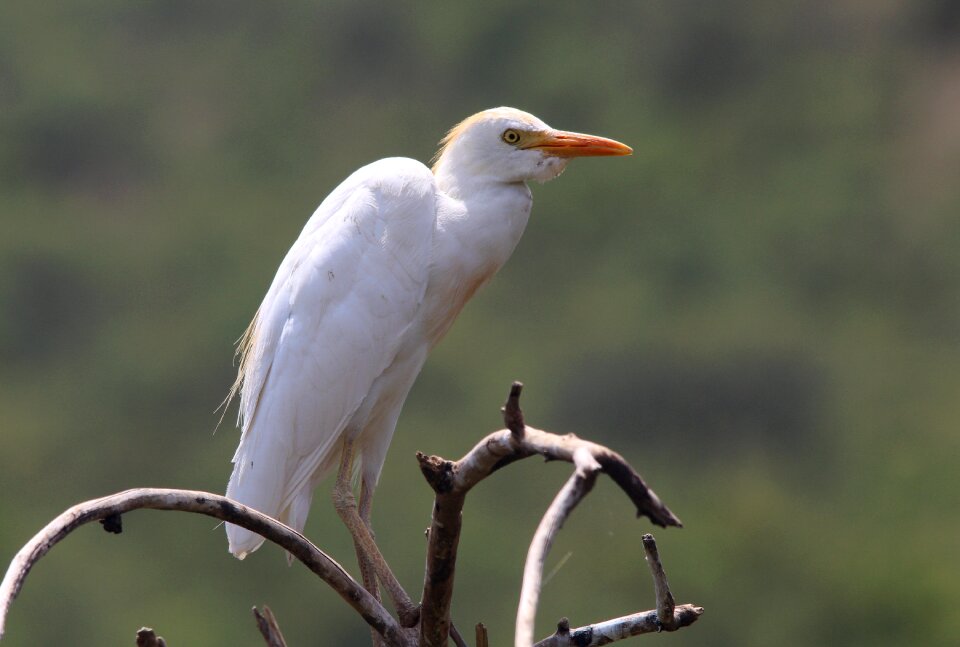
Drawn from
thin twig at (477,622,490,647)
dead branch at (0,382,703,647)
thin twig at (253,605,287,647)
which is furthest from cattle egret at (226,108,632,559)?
thin twig at (253,605,287,647)

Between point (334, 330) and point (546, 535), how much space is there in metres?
1.82

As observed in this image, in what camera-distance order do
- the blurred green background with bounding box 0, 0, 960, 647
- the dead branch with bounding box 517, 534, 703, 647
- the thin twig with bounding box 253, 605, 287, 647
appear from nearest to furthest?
the thin twig with bounding box 253, 605, 287, 647
the dead branch with bounding box 517, 534, 703, 647
the blurred green background with bounding box 0, 0, 960, 647

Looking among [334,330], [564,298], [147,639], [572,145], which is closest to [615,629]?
[147,639]

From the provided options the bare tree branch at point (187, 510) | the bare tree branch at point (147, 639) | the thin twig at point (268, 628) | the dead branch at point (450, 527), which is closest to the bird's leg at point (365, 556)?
the dead branch at point (450, 527)

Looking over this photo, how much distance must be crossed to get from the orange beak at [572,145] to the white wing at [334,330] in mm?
297

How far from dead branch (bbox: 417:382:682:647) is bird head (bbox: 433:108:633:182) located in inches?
51.2

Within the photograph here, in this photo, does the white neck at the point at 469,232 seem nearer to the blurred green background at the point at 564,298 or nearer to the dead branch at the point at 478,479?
the dead branch at the point at 478,479

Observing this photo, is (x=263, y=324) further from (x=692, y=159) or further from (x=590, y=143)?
(x=692, y=159)

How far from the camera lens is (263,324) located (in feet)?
13.3

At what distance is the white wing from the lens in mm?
3932

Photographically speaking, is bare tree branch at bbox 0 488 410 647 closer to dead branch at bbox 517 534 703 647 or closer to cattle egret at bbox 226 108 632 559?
dead branch at bbox 517 534 703 647

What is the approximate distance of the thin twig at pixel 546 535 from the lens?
2117 mm

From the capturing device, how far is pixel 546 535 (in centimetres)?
220

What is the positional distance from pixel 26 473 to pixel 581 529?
6.82 metres
